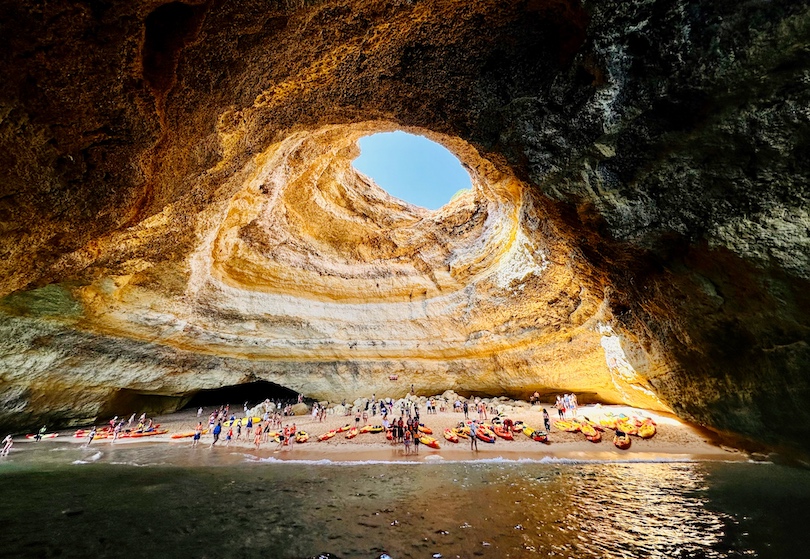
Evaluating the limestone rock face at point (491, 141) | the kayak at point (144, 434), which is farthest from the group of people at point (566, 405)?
the kayak at point (144, 434)

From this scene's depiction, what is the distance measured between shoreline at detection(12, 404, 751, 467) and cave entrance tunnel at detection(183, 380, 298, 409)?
8.00 metres

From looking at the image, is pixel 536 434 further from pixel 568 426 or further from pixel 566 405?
pixel 566 405

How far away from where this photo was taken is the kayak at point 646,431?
12.9 metres

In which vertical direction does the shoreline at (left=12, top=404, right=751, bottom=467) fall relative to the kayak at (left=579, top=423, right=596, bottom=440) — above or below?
below

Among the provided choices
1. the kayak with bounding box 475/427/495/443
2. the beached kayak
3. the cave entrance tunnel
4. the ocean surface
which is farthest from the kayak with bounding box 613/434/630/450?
the cave entrance tunnel

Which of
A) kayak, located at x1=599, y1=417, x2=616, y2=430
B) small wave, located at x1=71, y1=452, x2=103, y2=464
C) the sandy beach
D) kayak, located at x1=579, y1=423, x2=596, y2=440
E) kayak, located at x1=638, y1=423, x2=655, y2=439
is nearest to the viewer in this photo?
small wave, located at x1=71, y1=452, x2=103, y2=464

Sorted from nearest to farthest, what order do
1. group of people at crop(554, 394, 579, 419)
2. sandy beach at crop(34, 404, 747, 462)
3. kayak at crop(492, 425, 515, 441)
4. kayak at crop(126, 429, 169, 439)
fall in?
sandy beach at crop(34, 404, 747, 462) → kayak at crop(492, 425, 515, 441) → kayak at crop(126, 429, 169, 439) → group of people at crop(554, 394, 579, 419)

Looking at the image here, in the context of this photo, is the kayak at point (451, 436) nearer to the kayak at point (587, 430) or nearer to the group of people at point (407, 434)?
the group of people at point (407, 434)

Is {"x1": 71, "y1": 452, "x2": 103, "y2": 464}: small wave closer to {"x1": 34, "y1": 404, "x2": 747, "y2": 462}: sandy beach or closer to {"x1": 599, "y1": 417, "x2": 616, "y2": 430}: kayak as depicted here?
{"x1": 34, "y1": 404, "x2": 747, "y2": 462}: sandy beach

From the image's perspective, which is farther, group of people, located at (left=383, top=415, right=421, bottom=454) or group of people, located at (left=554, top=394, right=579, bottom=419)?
group of people, located at (left=554, top=394, right=579, bottom=419)

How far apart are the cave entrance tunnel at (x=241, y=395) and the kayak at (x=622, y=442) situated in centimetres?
1935

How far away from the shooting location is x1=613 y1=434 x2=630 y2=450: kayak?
12352 mm

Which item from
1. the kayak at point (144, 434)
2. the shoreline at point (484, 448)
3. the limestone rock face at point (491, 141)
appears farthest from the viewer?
the kayak at point (144, 434)

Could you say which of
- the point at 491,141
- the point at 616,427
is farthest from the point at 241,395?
the point at 491,141
